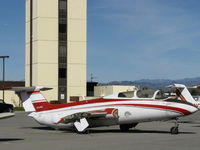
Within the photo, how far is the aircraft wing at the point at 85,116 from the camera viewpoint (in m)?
21.4

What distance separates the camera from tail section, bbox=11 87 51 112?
23188mm

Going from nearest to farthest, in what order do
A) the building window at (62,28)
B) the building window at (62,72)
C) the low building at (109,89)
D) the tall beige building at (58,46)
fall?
the tall beige building at (58,46) → the building window at (62,28) → the building window at (62,72) → the low building at (109,89)

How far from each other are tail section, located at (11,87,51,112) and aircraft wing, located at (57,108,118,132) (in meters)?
1.81

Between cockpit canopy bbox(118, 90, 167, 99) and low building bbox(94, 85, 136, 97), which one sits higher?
cockpit canopy bbox(118, 90, 167, 99)

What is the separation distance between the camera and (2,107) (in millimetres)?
53312

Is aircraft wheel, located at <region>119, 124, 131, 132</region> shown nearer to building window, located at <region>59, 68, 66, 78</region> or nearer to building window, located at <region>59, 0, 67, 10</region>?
building window, located at <region>59, 0, 67, 10</region>

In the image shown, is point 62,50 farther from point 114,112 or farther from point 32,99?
point 114,112

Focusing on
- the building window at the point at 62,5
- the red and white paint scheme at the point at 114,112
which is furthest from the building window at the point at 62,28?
the red and white paint scheme at the point at 114,112

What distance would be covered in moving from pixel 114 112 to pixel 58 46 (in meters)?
52.2

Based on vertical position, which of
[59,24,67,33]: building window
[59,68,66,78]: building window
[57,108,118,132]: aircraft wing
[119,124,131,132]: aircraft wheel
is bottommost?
[119,124,131,132]: aircraft wheel

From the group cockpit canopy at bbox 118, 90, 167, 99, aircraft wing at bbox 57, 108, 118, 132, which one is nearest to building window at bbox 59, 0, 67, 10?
cockpit canopy at bbox 118, 90, 167, 99

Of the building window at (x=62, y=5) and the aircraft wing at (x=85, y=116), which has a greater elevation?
the building window at (x=62, y=5)

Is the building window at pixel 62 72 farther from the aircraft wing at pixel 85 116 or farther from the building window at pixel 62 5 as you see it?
the aircraft wing at pixel 85 116

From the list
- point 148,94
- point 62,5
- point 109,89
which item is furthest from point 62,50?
point 148,94
